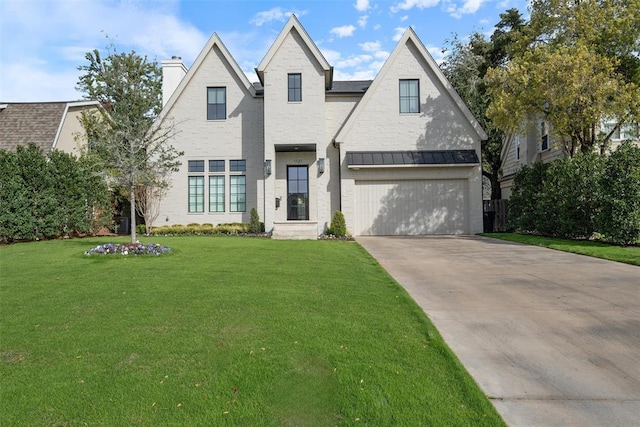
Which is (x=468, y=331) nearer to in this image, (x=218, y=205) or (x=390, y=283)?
A: (x=390, y=283)

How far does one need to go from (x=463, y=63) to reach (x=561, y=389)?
27.2 m

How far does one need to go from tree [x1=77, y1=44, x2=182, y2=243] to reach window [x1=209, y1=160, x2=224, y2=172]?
60.4 inches

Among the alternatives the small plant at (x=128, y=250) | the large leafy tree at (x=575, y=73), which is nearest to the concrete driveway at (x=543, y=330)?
the small plant at (x=128, y=250)

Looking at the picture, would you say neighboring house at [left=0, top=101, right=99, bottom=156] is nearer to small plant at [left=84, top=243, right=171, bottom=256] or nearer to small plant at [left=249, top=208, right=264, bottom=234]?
small plant at [left=249, top=208, right=264, bottom=234]

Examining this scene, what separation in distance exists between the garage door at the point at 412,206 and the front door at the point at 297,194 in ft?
8.29

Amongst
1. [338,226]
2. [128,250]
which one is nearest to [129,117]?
[128,250]

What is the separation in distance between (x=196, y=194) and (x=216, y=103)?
14.6 ft

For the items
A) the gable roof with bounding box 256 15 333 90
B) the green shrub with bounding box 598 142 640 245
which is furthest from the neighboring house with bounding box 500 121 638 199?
the gable roof with bounding box 256 15 333 90

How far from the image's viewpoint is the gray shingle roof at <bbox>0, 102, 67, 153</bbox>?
67.7 ft

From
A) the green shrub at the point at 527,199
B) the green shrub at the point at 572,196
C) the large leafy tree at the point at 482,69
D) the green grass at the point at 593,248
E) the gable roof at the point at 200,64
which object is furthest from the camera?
the large leafy tree at the point at 482,69

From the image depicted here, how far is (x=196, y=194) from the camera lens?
19.9m

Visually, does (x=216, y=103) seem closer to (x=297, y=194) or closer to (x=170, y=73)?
(x=170, y=73)

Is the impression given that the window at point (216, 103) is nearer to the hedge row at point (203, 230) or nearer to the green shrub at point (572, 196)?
the hedge row at point (203, 230)

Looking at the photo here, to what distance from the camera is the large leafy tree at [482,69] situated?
26422 millimetres
